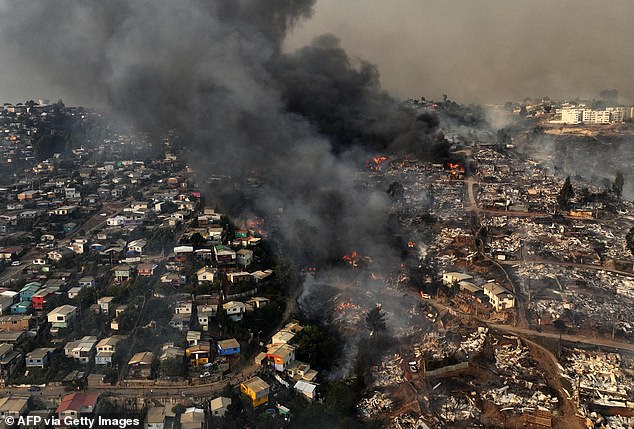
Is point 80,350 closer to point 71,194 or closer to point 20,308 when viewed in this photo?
point 20,308

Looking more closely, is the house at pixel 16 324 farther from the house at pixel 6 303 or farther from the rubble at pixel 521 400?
the rubble at pixel 521 400

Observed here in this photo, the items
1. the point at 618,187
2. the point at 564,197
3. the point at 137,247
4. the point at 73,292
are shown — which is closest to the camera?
the point at 73,292

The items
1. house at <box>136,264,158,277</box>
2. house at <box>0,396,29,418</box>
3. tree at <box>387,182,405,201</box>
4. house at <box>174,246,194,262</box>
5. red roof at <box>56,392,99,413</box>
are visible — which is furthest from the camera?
tree at <box>387,182,405,201</box>

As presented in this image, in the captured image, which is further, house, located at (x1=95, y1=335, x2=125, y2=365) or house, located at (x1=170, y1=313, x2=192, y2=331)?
house, located at (x1=170, y1=313, x2=192, y2=331)

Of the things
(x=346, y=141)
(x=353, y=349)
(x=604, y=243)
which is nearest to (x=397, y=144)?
(x=346, y=141)

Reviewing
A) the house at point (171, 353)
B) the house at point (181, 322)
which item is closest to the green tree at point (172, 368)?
the house at point (171, 353)

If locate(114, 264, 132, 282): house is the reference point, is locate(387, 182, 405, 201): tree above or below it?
above

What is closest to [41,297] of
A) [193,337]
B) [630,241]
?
[193,337]

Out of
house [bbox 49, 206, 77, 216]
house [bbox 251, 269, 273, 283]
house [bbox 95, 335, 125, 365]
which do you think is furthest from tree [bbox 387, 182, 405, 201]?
house [bbox 95, 335, 125, 365]

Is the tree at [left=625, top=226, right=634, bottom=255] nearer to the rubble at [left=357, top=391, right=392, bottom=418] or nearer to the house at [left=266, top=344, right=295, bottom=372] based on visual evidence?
the rubble at [left=357, top=391, right=392, bottom=418]
